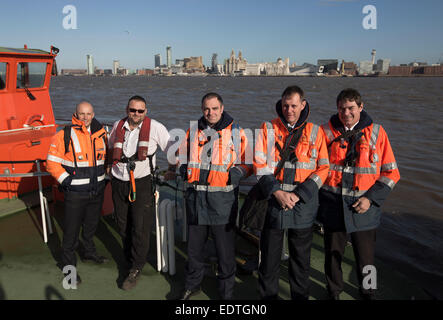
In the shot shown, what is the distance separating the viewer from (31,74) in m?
5.92

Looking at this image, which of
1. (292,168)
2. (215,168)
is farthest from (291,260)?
(215,168)

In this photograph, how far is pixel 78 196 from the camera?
349 cm

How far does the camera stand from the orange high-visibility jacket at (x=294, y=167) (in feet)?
9.40

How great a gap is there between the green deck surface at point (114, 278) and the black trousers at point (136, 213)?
34 centimetres

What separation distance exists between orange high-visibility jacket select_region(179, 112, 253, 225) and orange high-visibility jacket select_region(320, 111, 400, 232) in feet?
2.55

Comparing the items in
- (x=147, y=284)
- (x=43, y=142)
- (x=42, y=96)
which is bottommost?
(x=147, y=284)

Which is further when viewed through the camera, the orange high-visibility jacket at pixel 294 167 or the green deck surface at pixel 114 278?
the green deck surface at pixel 114 278

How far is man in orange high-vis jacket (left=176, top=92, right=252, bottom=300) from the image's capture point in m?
2.97

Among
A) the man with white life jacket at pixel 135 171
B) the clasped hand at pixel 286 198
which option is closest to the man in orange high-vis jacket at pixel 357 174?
the clasped hand at pixel 286 198

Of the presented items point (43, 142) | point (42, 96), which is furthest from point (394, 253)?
point (42, 96)

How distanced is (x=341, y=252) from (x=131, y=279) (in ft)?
7.07

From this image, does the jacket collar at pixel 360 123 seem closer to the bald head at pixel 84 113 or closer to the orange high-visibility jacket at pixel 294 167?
the orange high-visibility jacket at pixel 294 167
